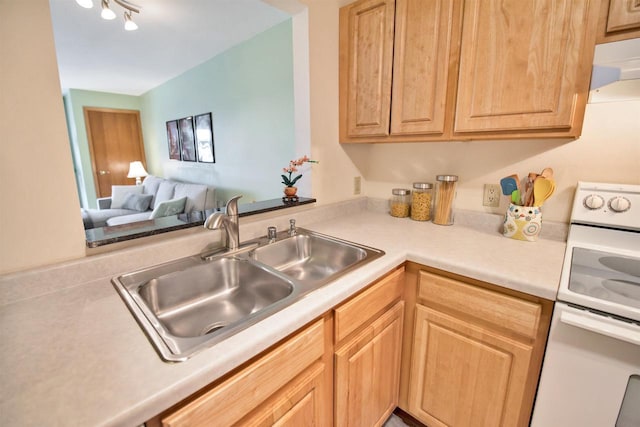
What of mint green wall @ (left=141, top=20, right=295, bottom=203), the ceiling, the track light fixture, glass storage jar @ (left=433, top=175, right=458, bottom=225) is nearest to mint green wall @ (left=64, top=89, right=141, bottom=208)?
the ceiling

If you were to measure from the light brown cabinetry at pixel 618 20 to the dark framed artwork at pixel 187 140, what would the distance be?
3.91m

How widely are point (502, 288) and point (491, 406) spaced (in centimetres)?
45

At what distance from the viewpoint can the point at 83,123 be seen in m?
4.81

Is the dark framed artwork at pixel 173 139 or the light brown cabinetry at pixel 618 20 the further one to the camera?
the dark framed artwork at pixel 173 139

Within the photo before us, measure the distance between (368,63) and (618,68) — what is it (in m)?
0.92

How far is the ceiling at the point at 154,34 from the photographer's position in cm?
206

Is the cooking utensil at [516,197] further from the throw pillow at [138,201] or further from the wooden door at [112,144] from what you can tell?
the wooden door at [112,144]

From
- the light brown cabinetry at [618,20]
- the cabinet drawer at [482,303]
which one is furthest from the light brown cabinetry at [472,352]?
the light brown cabinetry at [618,20]

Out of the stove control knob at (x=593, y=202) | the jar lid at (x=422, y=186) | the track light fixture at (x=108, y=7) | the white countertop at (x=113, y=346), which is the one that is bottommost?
the white countertop at (x=113, y=346)

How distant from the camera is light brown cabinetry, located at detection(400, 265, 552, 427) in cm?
91

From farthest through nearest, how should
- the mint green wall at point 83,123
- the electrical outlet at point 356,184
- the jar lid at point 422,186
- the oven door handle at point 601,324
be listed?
the mint green wall at point 83,123, the electrical outlet at point 356,184, the jar lid at point 422,186, the oven door handle at point 601,324

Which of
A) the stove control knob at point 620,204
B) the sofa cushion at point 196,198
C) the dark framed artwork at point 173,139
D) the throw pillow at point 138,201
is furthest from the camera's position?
the dark framed artwork at point 173,139

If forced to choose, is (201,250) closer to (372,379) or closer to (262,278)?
(262,278)

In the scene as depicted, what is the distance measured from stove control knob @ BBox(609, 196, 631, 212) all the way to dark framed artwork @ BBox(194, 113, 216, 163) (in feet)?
11.5
